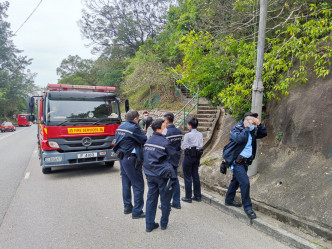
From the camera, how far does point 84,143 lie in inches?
259

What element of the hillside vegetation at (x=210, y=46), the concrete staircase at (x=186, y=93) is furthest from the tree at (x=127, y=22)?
the concrete staircase at (x=186, y=93)

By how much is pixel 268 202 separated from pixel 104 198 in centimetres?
334

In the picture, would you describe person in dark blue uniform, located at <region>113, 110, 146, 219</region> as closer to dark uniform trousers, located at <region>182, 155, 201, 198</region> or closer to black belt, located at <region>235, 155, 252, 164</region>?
dark uniform trousers, located at <region>182, 155, 201, 198</region>

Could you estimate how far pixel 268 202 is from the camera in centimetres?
407

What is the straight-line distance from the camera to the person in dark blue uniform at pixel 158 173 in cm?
344

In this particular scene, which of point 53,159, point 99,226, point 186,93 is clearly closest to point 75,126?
point 53,159

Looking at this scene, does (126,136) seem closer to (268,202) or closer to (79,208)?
(79,208)

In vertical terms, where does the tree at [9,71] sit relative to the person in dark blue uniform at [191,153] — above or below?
above

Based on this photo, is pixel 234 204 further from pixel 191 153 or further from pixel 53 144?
pixel 53 144

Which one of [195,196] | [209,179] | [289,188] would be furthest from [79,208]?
[289,188]

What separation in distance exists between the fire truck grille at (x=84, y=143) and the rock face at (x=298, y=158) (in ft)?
9.90

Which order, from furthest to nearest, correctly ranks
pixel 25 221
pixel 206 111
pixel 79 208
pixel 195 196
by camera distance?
pixel 206 111
pixel 195 196
pixel 79 208
pixel 25 221

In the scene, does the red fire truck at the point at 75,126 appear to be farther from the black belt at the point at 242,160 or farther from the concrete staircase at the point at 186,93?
the concrete staircase at the point at 186,93

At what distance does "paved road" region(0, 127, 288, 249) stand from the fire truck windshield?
6.67 ft
